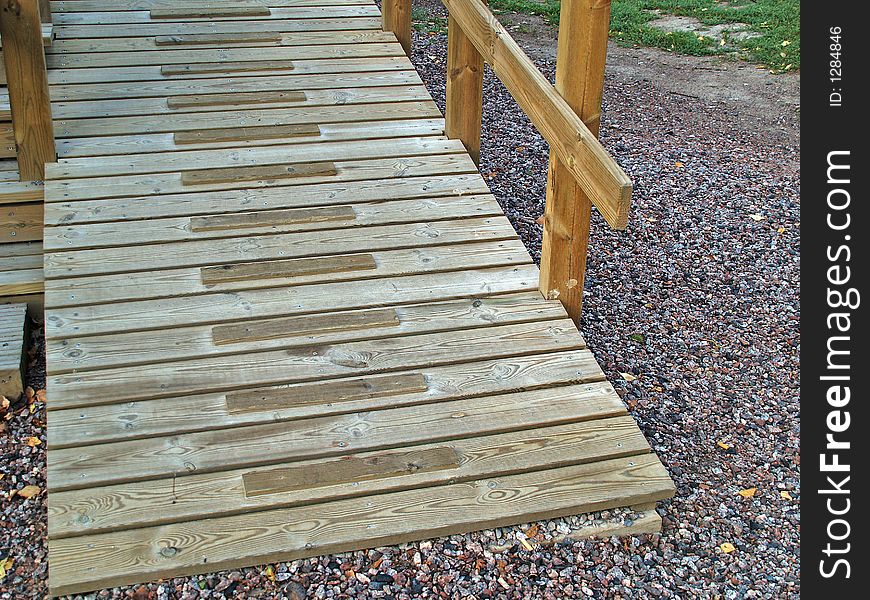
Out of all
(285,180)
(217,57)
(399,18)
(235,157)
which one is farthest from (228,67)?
(285,180)

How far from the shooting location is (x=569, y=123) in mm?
3451

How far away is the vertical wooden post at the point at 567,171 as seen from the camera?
3387mm

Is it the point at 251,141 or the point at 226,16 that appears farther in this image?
the point at 226,16

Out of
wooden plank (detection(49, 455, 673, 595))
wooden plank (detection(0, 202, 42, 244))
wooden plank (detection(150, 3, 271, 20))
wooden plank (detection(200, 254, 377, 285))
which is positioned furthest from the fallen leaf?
wooden plank (detection(150, 3, 271, 20))

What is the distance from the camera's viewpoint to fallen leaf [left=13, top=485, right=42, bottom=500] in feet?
10.7

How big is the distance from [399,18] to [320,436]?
10.7ft

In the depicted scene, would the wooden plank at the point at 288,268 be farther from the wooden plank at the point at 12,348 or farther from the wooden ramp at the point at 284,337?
the wooden plank at the point at 12,348

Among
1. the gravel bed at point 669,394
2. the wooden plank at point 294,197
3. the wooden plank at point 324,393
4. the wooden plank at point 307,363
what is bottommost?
the gravel bed at point 669,394

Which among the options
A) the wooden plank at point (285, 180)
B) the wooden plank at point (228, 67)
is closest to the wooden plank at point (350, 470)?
the wooden plank at point (285, 180)

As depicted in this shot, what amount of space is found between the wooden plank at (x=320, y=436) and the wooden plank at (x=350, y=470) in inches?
1.9

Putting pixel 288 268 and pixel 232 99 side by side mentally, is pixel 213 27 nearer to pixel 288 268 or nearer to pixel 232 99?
pixel 232 99

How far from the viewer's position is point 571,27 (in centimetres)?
340

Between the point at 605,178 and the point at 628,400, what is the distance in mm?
995
